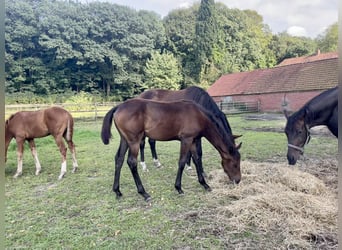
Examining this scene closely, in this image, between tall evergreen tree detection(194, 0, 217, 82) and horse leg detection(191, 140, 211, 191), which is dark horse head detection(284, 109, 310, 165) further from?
tall evergreen tree detection(194, 0, 217, 82)

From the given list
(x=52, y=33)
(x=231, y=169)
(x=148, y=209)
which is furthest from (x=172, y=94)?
(x=52, y=33)

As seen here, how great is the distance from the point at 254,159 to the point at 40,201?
12.4 feet

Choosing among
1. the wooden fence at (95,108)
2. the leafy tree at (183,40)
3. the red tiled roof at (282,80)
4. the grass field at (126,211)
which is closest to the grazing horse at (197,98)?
the grass field at (126,211)

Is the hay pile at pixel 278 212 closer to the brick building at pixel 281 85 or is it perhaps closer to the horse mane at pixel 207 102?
the horse mane at pixel 207 102

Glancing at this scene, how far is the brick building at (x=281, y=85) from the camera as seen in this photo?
1555cm

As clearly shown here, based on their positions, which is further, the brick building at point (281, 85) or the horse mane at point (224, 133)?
the brick building at point (281, 85)

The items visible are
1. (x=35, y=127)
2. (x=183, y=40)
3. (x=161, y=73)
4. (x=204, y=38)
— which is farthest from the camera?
(x=183, y=40)

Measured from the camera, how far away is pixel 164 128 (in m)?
3.40

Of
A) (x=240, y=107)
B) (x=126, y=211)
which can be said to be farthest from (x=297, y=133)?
(x=240, y=107)

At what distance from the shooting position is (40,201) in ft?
10.9

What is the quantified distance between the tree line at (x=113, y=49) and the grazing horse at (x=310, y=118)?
20584mm

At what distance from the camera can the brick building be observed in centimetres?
1555

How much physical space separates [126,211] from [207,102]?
6.71 feet

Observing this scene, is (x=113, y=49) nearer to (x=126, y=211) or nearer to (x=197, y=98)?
(x=197, y=98)
